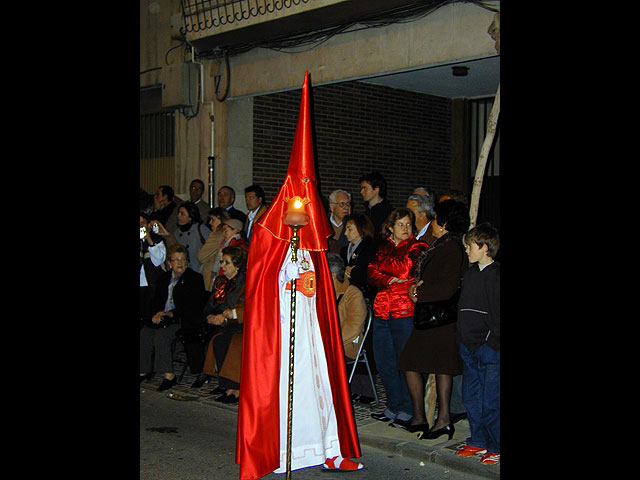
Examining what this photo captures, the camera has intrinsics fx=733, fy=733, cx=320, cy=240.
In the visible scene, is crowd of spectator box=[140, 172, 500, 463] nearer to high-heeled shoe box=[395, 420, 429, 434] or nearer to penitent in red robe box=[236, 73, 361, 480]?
high-heeled shoe box=[395, 420, 429, 434]

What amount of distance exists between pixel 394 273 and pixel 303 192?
1.79 meters

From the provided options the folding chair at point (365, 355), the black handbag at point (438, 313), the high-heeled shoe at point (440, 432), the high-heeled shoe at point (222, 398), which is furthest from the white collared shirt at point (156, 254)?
the high-heeled shoe at point (440, 432)

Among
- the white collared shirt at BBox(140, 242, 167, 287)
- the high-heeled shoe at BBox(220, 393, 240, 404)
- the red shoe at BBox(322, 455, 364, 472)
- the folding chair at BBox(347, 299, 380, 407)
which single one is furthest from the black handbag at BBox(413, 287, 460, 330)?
the white collared shirt at BBox(140, 242, 167, 287)

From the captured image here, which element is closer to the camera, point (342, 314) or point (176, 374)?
point (342, 314)

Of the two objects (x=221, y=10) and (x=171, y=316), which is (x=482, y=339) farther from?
(x=221, y=10)

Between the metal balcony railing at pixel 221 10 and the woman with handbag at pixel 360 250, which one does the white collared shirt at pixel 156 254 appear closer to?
the woman with handbag at pixel 360 250

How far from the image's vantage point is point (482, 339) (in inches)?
212

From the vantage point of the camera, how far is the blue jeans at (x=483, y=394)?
17.6 feet

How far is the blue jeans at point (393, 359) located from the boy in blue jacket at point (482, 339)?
925 millimetres

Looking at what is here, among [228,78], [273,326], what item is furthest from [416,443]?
[228,78]

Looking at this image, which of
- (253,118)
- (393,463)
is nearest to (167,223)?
(253,118)
